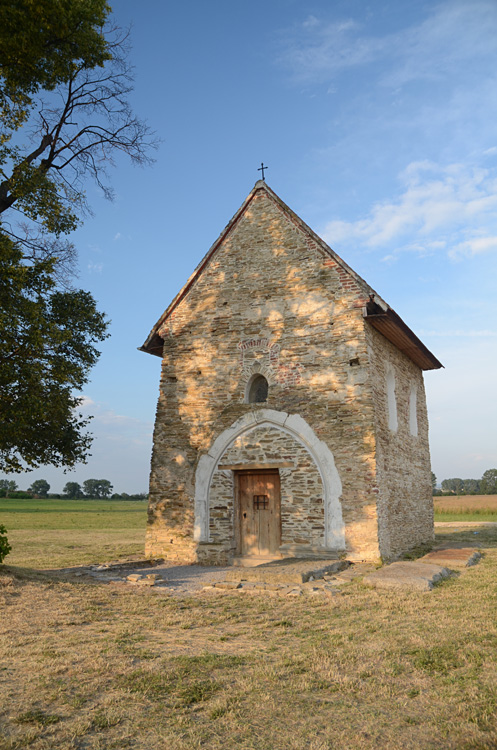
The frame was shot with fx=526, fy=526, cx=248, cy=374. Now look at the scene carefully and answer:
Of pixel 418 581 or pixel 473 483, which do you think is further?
pixel 473 483

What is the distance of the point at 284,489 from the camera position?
503 inches

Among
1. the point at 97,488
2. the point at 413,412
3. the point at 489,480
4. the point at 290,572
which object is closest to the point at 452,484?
the point at 489,480

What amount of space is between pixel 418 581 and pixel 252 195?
11.0 m

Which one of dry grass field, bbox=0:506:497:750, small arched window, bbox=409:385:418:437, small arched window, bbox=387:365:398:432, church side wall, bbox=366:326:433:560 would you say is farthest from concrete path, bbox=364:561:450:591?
small arched window, bbox=409:385:418:437

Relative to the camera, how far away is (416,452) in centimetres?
1675

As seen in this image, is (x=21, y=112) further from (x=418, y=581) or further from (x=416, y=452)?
(x=416, y=452)

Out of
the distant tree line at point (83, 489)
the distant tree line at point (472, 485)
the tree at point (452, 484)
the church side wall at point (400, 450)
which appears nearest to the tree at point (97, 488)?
the distant tree line at point (83, 489)

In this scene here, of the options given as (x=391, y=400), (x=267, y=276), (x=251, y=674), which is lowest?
(x=251, y=674)

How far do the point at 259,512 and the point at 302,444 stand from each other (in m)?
2.14

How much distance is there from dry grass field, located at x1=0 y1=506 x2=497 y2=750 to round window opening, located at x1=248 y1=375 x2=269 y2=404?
6.74 metres

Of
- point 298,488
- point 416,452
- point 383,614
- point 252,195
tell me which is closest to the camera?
point 383,614

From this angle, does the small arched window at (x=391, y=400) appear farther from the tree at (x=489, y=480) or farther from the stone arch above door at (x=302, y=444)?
the tree at (x=489, y=480)

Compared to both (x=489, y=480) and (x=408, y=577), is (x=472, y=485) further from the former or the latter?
(x=408, y=577)

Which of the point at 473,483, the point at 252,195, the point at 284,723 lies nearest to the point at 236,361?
the point at 252,195
